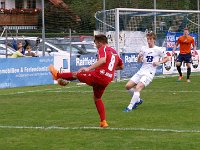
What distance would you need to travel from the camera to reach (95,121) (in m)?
13.7

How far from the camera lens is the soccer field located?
10.7 m

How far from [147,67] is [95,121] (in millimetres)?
3393

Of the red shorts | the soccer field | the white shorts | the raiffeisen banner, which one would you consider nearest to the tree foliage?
the raiffeisen banner

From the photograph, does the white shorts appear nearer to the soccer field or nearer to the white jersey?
the white jersey

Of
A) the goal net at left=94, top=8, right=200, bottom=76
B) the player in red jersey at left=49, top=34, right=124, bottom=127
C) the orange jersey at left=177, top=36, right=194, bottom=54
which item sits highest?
the goal net at left=94, top=8, right=200, bottom=76

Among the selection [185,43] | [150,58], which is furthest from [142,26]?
[150,58]

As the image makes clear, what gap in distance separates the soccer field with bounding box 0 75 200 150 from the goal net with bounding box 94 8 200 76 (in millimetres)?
7709

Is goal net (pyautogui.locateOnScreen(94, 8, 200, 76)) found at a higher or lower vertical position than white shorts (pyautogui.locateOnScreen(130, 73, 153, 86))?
higher

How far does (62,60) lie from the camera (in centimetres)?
2709

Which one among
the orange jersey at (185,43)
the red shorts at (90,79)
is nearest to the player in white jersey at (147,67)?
the red shorts at (90,79)

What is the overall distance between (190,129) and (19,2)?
41.8 meters

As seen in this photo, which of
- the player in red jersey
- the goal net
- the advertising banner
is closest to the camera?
the player in red jersey

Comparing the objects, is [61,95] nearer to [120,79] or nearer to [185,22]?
[120,79]

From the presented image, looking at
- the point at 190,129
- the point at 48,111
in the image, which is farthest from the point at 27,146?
the point at 48,111
